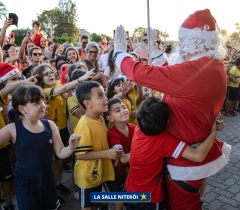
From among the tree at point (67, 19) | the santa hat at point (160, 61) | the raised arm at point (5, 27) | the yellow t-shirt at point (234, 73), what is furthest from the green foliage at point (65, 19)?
the santa hat at point (160, 61)

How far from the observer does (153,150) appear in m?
1.70

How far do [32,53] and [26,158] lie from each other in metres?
2.97

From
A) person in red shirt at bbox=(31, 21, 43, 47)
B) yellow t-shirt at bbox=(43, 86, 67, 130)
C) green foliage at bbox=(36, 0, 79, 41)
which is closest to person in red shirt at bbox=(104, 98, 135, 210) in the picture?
yellow t-shirt at bbox=(43, 86, 67, 130)

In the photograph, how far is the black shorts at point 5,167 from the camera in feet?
8.28

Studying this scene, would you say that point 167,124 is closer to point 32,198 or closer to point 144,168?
point 144,168

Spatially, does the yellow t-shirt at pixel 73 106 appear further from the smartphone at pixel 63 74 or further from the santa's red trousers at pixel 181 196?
the santa's red trousers at pixel 181 196

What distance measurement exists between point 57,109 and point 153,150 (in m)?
1.82

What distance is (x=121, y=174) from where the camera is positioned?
2.44 m

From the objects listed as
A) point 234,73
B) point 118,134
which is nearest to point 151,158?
point 118,134

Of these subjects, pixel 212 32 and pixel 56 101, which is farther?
pixel 56 101

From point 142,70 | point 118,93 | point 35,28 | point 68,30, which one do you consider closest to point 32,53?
point 118,93

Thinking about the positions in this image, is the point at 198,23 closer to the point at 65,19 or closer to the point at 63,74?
the point at 63,74

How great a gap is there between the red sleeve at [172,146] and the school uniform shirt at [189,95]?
0.05 m

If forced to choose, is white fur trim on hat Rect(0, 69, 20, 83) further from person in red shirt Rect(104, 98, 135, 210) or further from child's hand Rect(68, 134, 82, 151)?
child's hand Rect(68, 134, 82, 151)
